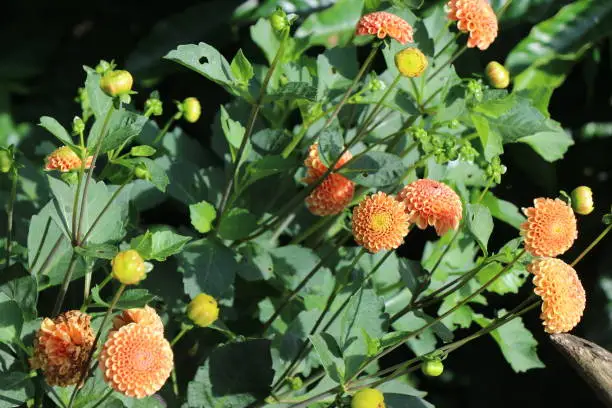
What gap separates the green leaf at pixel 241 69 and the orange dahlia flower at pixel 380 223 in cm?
16

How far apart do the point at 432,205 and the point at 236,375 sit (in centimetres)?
23

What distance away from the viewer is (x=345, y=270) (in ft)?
2.77

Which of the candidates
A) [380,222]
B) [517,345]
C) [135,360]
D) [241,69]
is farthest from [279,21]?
[517,345]

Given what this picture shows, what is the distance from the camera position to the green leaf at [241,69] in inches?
30.1

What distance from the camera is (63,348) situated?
660mm

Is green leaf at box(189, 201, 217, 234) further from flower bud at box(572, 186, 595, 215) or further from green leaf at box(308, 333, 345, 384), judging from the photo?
flower bud at box(572, 186, 595, 215)

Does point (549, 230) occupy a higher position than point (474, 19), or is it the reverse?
point (474, 19)

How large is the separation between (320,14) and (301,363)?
49cm

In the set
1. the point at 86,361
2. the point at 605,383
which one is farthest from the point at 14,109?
the point at 605,383

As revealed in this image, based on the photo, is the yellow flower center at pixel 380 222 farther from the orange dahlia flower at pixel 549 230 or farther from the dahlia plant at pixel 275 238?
the orange dahlia flower at pixel 549 230

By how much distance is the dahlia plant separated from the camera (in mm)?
680

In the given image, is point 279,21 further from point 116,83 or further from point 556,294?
point 556,294

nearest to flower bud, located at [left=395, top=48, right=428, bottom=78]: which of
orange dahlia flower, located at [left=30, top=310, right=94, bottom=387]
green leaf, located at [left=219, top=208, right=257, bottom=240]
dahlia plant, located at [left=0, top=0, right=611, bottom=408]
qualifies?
dahlia plant, located at [left=0, top=0, right=611, bottom=408]

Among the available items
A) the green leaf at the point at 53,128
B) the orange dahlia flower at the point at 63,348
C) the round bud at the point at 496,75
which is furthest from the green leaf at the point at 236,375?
the round bud at the point at 496,75
